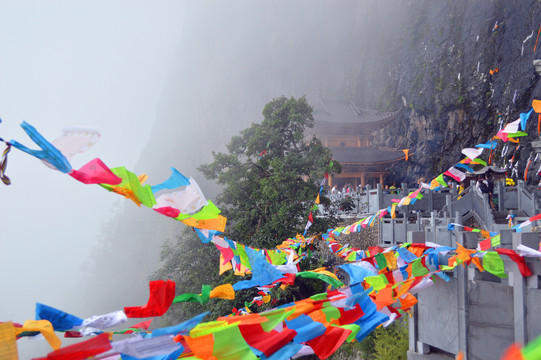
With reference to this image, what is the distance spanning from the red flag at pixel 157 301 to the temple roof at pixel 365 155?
2422 centimetres

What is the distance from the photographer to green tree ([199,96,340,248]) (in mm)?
11047

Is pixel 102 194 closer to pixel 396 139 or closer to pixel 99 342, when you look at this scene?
pixel 396 139

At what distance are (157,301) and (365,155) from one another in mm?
25662

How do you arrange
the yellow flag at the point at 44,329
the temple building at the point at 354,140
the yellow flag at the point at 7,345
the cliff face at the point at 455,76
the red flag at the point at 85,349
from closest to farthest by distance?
the yellow flag at the point at 7,345, the red flag at the point at 85,349, the yellow flag at the point at 44,329, the cliff face at the point at 455,76, the temple building at the point at 354,140

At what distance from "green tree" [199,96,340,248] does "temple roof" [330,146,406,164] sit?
1427cm

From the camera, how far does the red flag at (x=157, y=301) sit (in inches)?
107

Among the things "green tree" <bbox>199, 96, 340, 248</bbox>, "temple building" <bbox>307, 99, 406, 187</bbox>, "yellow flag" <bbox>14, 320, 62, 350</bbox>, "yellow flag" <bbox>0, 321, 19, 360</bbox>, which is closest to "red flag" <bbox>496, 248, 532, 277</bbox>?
"yellow flag" <bbox>14, 320, 62, 350</bbox>

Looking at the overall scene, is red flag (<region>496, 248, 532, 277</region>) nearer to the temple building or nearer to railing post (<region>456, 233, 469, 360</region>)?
railing post (<region>456, 233, 469, 360</region>)

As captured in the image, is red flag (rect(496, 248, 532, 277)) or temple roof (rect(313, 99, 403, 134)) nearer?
red flag (rect(496, 248, 532, 277))

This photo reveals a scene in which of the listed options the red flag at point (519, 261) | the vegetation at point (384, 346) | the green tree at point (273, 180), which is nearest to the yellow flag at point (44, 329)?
the red flag at point (519, 261)

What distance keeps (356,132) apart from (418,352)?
83.9 feet

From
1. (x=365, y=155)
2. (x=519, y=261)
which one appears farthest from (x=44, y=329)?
(x=365, y=155)

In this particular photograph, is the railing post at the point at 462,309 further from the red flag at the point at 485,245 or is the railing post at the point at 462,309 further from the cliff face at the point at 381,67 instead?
the cliff face at the point at 381,67

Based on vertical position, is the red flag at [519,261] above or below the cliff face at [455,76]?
below
